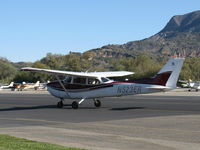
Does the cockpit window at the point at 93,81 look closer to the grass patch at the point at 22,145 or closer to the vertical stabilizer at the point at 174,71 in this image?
the vertical stabilizer at the point at 174,71

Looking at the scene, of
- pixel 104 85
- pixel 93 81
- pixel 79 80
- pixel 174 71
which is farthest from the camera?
pixel 79 80

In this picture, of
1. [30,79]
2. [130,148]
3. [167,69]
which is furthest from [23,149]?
[30,79]

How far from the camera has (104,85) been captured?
2700 cm

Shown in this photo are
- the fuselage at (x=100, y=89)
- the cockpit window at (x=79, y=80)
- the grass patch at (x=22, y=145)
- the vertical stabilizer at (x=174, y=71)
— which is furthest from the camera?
the cockpit window at (x=79, y=80)

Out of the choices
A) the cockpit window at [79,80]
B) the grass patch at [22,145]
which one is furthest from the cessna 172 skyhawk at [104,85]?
the grass patch at [22,145]

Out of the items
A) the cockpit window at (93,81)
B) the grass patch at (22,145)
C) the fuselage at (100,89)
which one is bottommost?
the grass patch at (22,145)

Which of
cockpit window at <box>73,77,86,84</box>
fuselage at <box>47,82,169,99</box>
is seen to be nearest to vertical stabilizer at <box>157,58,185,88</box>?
fuselage at <box>47,82,169,99</box>

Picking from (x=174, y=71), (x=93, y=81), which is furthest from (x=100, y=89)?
(x=174, y=71)

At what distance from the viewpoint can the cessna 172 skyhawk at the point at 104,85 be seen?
25094mm

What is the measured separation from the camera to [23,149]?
10648 millimetres

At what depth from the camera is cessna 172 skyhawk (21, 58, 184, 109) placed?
988 inches

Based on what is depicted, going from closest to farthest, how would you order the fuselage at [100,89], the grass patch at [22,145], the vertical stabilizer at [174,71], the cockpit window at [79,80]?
the grass patch at [22,145]
the vertical stabilizer at [174,71]
the fuselage at [100,89]
the cockpit window at [79,80]

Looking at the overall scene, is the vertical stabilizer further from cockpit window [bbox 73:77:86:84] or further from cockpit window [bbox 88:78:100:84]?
cockpit window [bbox 73:77:86:84]

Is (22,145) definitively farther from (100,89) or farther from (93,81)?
(93,81)
